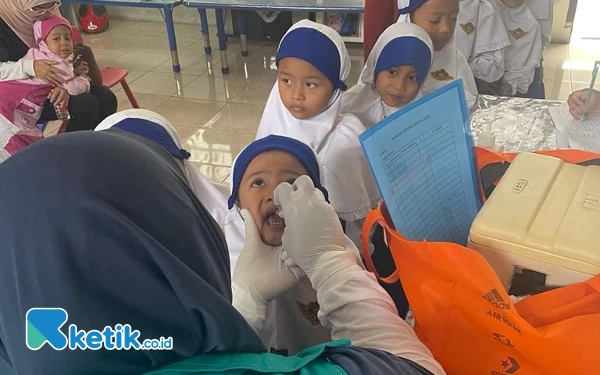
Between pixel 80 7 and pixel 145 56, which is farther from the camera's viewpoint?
pixel 80 7

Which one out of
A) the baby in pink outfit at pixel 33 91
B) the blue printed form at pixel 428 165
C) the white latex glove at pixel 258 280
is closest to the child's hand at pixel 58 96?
the baby in pink outfit at pixel 33 91

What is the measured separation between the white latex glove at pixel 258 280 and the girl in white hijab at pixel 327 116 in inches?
21.9

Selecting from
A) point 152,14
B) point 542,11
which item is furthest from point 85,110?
point 152,14

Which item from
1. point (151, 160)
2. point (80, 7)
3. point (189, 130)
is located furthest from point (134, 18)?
point (151, 160)

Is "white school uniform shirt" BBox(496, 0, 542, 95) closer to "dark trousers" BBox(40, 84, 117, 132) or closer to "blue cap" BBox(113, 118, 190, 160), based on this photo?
"blue cap" BBox(113, 118, 190, 160)

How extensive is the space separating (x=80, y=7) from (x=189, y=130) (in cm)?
251

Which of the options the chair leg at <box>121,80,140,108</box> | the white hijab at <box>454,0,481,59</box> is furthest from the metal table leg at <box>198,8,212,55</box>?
the white hijab at <box>454,0,481,59</box>

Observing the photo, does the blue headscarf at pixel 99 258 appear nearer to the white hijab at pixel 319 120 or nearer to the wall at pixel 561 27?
the white hijab at pixel 319 120

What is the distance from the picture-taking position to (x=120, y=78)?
10.3ft

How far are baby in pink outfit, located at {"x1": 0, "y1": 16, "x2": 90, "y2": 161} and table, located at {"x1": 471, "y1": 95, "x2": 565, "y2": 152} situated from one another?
185cm

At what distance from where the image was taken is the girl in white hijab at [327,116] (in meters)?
1.54

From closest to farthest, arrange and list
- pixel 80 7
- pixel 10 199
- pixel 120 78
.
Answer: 1. pixel 10 199
2. pixel 120 78
3. pixel 80 7

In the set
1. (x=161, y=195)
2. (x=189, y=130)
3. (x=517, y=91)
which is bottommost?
(x=189, y=130)

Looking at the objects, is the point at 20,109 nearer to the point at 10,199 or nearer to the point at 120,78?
the point at 120,78
